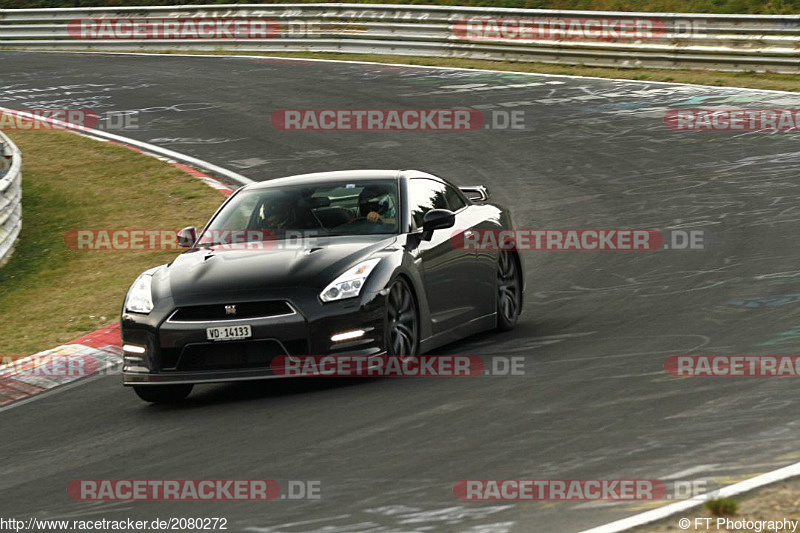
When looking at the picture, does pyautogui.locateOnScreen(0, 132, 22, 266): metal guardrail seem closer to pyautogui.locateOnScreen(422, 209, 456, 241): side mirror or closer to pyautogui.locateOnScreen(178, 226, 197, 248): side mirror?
pyautogui.locateOnScreen(178, 226, 197, 248): side mirror

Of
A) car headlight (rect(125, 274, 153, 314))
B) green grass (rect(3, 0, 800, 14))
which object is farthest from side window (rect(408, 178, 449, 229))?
green grass (rect(3, 0, 800, 14))

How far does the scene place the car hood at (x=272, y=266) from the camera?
848 centimetres

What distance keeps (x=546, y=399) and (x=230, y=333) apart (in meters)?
1.97

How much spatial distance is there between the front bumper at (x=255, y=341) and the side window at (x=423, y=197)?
132 centimetres

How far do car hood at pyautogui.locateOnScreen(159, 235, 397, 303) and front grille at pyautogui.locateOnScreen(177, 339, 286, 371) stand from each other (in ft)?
1.10

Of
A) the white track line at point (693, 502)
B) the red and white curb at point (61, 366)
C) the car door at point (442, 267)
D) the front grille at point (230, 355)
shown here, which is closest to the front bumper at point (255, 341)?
the front grille at point (230, 355)

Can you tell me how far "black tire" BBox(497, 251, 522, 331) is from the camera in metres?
10.5

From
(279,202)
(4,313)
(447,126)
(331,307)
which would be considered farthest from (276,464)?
(447,126)

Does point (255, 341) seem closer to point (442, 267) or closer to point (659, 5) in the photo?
point (442, 267)

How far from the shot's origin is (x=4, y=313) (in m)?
12.8

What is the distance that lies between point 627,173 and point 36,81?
52.1 feet

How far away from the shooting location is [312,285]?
8422 millimetres

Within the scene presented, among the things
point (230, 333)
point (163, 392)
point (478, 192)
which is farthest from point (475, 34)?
point (230, 333)

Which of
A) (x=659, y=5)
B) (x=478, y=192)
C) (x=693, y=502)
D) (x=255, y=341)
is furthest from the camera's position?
(x=659, y=5)
